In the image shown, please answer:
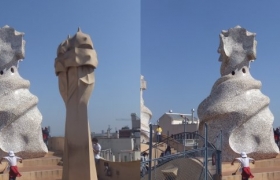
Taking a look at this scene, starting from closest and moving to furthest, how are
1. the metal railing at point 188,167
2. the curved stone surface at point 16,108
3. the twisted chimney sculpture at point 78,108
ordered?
1. the twisted chimney sculpture at point 78,108
2. the metal railing at point 188,167
3. the curved stone surface at point 16,108

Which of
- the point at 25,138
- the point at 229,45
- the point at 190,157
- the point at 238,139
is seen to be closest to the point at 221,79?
the point at 229,45

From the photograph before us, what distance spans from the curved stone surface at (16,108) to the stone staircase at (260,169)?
488cm

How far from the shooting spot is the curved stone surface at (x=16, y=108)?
399 inches

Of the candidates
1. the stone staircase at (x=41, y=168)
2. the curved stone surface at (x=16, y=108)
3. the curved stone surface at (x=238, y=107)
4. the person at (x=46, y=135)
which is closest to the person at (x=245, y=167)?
the curved stone surface at (x=238, y=107)

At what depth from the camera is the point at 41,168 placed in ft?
30.8

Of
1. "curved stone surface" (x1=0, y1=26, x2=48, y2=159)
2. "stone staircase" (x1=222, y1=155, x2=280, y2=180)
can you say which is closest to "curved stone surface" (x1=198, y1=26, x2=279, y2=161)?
"stone staircase" (x1=222, y1=155, x2=280, y2=180)

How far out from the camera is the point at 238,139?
9.46 meters

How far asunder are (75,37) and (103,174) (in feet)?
12.8

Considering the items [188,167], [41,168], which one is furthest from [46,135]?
[188,167]

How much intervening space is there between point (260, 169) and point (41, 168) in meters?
4.93

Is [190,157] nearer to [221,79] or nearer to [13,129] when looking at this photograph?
[221,79]

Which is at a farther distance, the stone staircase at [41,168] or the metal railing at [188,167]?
the stone staircase at [41,168]

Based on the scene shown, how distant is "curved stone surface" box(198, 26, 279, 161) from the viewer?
31.1ft

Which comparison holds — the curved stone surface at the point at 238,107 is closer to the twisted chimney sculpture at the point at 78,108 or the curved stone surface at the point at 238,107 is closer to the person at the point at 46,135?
the twisted chimney sculpture at the point at 78,108
